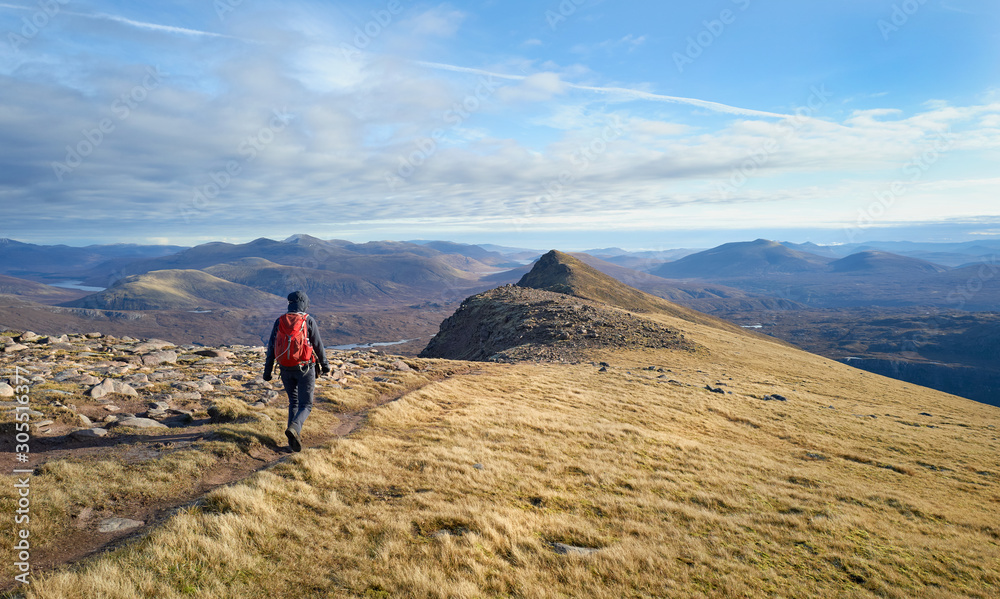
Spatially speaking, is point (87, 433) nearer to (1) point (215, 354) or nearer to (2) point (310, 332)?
(2) point (310, 332)

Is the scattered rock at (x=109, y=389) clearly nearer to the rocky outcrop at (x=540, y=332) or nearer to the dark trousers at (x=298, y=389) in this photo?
the dark trousers at (x=298, y=389)

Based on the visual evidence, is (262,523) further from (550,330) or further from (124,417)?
(550,330)

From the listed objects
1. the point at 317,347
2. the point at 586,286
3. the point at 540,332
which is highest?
the point at 317,347

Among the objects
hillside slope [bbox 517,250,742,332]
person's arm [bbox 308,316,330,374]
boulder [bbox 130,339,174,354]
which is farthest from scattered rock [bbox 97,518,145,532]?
hillside slope [bbox 517,250,742,332]

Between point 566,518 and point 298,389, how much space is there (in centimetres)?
764

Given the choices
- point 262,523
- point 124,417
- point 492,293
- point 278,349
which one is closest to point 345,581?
point 262,523

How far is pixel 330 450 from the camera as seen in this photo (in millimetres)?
11172

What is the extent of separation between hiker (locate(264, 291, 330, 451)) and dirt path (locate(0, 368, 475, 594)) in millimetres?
1136

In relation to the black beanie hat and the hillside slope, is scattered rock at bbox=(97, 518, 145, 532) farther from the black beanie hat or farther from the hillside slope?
the hillside slope

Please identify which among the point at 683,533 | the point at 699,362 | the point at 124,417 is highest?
the point at 124,417

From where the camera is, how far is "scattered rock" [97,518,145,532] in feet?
23.8

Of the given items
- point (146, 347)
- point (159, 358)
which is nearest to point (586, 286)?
point (146, 347)

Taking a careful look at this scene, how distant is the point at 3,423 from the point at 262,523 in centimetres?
873

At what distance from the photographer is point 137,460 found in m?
9.67
